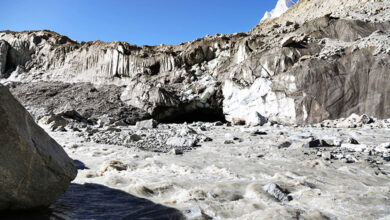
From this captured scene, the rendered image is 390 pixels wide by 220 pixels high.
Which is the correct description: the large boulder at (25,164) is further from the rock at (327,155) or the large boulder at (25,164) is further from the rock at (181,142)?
the rock at (327,155)

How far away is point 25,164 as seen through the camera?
216 cm

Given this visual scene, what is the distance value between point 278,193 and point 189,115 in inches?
599

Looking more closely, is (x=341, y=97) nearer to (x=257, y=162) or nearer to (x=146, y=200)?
(x=257, y=162)

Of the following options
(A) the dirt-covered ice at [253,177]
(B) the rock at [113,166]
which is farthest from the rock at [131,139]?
(B) the rock at [113,166]

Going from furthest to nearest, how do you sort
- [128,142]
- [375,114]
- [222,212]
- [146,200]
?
[375,114], [128,142], [146,200], [222,212]

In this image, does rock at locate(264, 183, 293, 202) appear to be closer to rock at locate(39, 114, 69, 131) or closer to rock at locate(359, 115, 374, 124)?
rock at locate(359, 115, 374, 124)

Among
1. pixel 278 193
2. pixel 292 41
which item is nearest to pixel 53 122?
pixel 278 193

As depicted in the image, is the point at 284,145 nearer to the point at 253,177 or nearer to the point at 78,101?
the point at 253,177

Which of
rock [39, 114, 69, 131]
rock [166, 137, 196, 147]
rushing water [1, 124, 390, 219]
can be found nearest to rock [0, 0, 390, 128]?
rock [39, 114, 69, 131]

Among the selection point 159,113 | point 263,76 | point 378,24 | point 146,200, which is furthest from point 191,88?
point 146,200

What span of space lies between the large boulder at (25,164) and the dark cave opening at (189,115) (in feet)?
48.9

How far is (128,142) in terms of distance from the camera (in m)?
7.00

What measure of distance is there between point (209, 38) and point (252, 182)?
19999 millimetres

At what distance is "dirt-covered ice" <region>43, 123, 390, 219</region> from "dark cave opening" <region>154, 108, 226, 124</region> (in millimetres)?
11100
